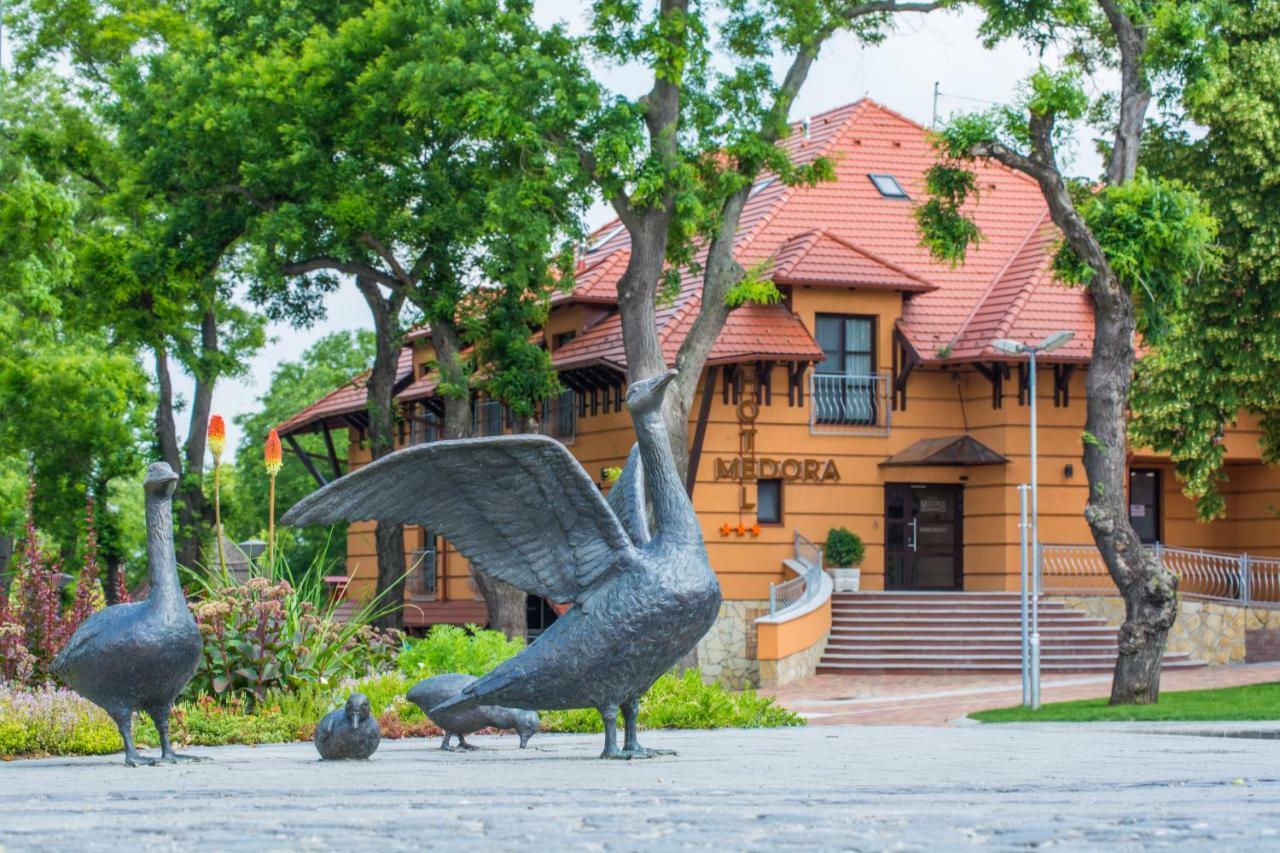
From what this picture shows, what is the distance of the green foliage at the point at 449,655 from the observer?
16.4 meters

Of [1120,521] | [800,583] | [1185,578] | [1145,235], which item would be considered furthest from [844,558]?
[1145,235]

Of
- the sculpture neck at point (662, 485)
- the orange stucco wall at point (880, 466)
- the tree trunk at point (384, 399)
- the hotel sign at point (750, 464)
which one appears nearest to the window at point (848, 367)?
the orange stucco wall at point (880, 466)

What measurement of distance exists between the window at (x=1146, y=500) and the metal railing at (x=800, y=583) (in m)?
7.33

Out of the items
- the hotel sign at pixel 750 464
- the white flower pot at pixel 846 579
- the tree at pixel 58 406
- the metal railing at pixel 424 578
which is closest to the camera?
the white flower pot at pixel 846 579

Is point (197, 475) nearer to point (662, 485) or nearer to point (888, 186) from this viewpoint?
point (888, 186)

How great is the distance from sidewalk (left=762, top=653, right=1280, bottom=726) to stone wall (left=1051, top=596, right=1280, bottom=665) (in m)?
0.76

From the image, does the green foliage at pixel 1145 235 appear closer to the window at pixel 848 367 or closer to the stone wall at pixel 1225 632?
the stone wall at pixel 1225 632

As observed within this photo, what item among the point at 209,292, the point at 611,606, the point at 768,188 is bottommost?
the point at 611,606

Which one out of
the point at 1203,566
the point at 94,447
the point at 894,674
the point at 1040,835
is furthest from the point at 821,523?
the point at 1040,835

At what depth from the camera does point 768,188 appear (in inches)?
1462

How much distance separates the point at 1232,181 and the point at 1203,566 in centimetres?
760

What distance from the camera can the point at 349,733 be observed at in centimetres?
1078

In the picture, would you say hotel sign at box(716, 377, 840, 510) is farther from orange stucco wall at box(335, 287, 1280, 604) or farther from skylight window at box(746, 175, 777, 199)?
skylight window at box(746, 175, 777, 199)

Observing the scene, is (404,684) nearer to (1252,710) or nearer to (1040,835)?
(1252,710)
